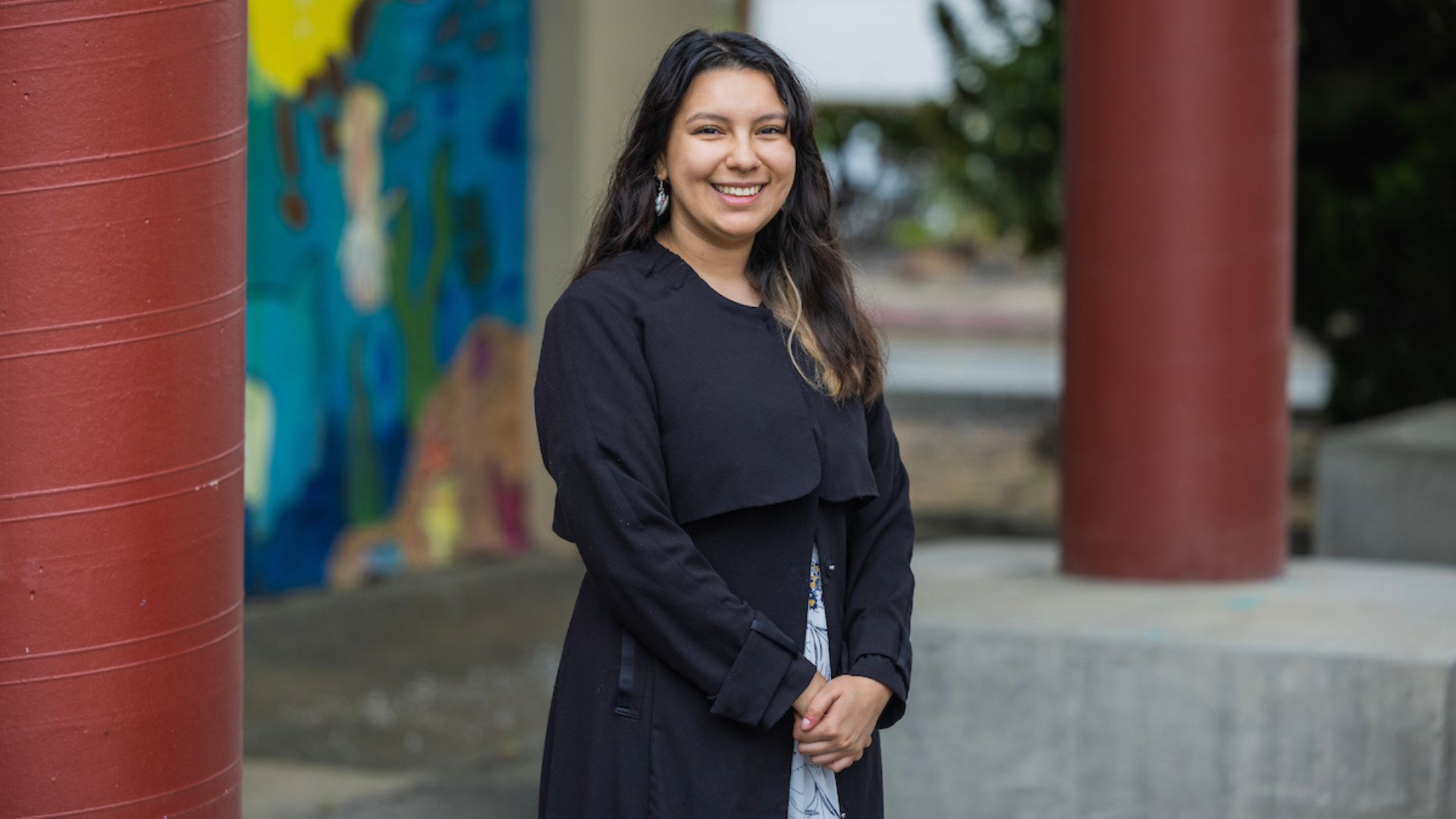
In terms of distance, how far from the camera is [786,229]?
2.91 metres

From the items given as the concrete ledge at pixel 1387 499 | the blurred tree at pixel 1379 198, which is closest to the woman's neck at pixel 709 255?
the concrete ledge at pixel 1387 499

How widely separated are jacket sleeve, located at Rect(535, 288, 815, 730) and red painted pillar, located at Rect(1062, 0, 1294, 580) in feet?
8.95

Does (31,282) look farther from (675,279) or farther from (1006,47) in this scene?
(1006,47)

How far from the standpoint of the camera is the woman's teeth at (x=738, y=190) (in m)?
2.74

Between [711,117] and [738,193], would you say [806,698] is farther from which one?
[711,117]

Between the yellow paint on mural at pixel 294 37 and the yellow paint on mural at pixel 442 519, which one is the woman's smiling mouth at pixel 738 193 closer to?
the yellow paint on mural at pixel 294 37

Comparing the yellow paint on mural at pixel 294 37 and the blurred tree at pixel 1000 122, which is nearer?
the yellow paint on mural at pixel 294 37

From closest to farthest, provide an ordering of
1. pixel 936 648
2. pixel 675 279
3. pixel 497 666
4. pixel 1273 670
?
pixel 675 279 < pixel 1273 670 < pixel 936 648 < pixel 497 666

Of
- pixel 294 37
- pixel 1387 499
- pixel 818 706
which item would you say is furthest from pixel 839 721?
pixel 294 37

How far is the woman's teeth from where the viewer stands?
2.74 metres

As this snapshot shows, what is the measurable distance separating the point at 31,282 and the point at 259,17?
4956mm

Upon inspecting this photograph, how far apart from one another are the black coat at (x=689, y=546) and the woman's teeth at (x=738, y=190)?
122 millimetres

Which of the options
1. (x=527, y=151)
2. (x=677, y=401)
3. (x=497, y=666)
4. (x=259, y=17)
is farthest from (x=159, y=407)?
(x=527, y=151)

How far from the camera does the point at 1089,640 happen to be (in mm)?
4395
